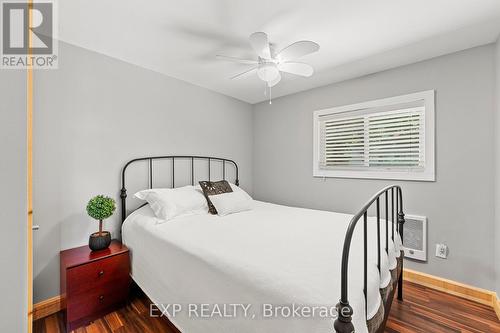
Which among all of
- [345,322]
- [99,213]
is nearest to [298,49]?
[345,322]

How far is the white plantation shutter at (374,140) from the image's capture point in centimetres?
248

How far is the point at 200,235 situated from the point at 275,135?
7.82ft

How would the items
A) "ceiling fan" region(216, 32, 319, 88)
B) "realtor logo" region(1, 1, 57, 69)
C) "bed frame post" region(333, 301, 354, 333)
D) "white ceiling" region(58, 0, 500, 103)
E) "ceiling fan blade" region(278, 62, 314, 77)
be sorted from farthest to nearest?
1. "ceiling fan blade" region(278, 62, 314, 77)
2. "ceiling fan" region(216, 32, 319, 88)
3. "white ceiling" region(58, 0, 500, 103)
4. "bed frame post" region(333, 301, 354, 333)
5. "realtor logo" region(1, 1, 57, 69)

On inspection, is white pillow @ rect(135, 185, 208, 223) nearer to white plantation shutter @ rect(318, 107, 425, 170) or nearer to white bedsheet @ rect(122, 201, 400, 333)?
white bedsheet @ rect(122, 201, 400, 333)

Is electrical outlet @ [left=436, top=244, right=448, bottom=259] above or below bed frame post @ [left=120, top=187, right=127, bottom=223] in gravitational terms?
below

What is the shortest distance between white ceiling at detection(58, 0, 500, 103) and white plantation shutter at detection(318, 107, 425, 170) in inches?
23.9

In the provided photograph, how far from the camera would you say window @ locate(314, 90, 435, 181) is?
2.42 meters

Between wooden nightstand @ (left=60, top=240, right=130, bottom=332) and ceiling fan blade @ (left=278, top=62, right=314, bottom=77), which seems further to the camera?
ceiling fan blade @ (left=278, top=62, right=314, bottom=77)

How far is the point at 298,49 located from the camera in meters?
1.82

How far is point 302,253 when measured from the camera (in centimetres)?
143

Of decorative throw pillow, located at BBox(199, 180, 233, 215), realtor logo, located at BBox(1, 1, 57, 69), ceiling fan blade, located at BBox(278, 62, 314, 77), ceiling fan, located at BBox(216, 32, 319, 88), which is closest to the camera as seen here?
realtor logo, located at BBox(1, 1, 57, 69)

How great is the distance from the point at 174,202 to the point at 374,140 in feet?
7.97

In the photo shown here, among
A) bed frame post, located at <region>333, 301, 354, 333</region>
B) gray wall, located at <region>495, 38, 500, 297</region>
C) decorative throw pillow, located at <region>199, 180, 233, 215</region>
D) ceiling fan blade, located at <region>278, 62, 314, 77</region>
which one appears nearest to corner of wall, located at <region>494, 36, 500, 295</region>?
gray wall, located at <region>495, 38, 500, 297</region>

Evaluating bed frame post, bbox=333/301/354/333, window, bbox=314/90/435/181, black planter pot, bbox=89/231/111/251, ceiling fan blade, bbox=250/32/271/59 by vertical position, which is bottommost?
black planter pot, bbox=89/231/111/251
